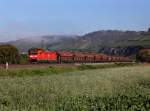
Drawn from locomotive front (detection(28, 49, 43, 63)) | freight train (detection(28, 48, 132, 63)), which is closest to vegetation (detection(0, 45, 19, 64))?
locomotive front (detection(28, 49, 43, 63))

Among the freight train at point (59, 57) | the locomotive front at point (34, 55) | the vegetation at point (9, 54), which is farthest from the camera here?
the freight train at point (59, 57)

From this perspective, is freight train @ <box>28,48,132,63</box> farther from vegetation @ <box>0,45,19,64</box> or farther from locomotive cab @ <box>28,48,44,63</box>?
vegetation @ <box>0,45,19,64</box>

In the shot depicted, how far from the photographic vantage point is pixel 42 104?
19.5m

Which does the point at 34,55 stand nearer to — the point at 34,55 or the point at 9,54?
the point at 34,55

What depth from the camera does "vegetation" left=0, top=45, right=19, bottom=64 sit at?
7644cm

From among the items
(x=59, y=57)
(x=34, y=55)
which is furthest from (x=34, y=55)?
(x=59, y=57)

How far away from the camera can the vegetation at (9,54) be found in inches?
3009

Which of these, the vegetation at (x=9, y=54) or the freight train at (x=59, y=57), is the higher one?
the vegetation at (x=9, y=54)

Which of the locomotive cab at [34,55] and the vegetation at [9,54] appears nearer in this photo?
the vegetation at [9,54]

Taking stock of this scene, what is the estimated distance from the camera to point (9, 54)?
78.1m

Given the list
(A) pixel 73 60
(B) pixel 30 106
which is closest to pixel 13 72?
(B) pixel 30 106

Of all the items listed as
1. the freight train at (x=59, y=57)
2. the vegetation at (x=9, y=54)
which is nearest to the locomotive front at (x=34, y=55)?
the freight train at (x=59, y=57)

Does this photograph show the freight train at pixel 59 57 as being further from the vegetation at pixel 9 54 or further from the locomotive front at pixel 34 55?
the vegetation at pixel 9 54

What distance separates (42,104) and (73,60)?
242ft
